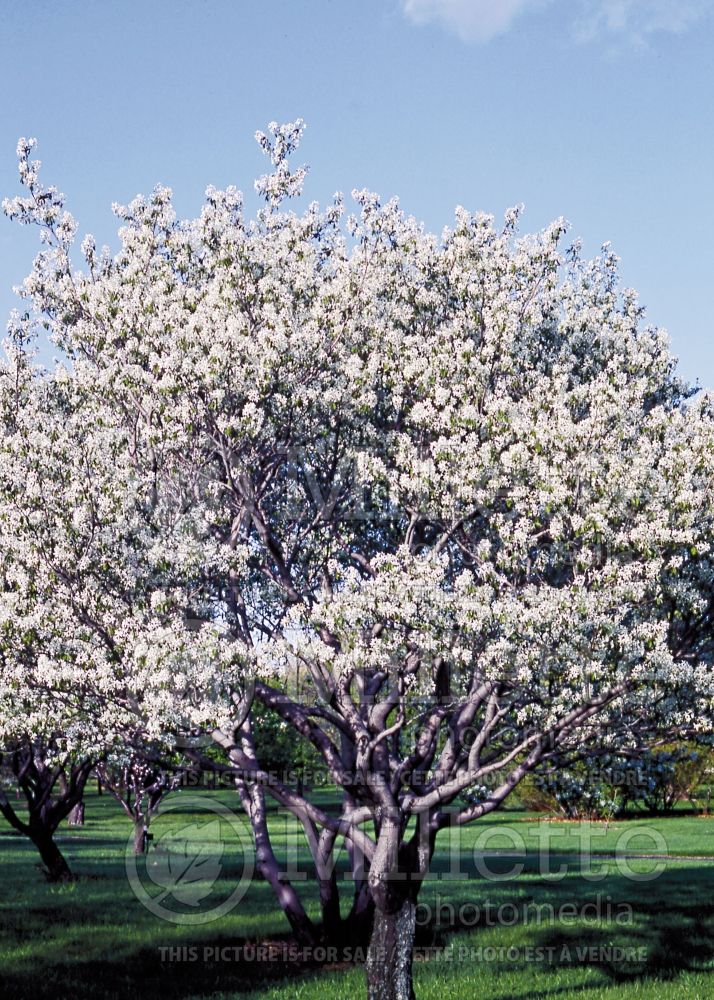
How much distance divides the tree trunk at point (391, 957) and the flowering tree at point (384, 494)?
6 cm

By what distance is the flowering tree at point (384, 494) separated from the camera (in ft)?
52.3

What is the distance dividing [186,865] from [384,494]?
32.2 meters

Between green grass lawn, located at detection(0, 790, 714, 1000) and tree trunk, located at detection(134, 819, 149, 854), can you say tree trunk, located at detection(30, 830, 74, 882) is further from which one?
tree trunk, located at detection(134, 819, 149, 854)

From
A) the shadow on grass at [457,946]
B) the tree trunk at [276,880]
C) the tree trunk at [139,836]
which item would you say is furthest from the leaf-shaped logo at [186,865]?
the tree trunk at [276,880]

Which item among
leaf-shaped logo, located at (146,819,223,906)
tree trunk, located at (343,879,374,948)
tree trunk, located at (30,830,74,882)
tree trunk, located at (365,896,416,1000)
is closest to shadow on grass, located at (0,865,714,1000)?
tree trunk, located at (343,879,374,948)

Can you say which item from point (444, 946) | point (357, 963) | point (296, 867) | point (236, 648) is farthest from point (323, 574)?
point (296, 867)

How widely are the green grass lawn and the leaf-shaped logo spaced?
99cm

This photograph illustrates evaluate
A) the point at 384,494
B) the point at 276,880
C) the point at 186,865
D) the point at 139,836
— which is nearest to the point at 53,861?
the point at 139,836

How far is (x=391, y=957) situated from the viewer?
18.0 metres

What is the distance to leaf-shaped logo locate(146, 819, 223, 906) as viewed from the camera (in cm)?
3631

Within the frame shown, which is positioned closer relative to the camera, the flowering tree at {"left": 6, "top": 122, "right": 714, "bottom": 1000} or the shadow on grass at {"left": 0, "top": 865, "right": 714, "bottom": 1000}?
the flowering tree at {"left": 6, "top": 122, "right": 714, "bottom": 1000}

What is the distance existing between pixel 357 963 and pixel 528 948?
5265 millimetres

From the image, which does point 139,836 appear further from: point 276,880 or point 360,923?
point 360,923

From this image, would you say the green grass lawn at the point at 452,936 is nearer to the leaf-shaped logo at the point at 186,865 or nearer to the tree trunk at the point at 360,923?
the tree trunk at the point at 360,923
